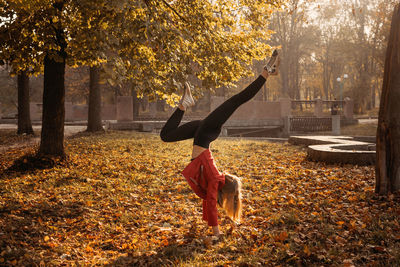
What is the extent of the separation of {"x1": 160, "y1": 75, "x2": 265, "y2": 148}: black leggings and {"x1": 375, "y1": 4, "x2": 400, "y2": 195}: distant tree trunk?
307cm

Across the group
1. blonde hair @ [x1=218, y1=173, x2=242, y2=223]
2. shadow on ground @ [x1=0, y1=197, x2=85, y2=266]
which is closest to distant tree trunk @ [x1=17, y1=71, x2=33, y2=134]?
shadow on ground @ [x1=0, y1=197, x2=85, y2=266]

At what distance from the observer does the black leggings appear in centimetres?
400

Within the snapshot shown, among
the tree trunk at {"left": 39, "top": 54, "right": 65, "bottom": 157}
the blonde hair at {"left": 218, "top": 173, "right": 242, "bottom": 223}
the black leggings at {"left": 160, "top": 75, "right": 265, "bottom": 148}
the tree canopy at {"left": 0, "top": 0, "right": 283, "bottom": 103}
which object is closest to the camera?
the black leggings at {"left": 160, "top": 75, "right": 265, "bottom": 148}

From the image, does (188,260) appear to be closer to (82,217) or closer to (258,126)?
(82,217)

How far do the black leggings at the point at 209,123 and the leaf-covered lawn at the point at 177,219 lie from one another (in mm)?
1365

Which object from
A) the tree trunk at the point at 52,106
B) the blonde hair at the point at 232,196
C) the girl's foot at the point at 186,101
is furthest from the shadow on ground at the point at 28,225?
the tree trunk at the point at 52,106

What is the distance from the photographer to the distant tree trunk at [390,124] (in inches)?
225

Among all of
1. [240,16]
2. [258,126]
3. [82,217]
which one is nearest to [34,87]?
[258,126]

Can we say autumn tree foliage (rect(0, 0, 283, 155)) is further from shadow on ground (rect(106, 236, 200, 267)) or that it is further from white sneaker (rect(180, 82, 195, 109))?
shadow on ground (rect(106, 236, 200, 267))

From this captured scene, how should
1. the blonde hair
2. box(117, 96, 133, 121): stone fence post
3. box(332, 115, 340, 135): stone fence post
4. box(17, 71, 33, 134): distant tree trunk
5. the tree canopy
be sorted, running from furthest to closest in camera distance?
1. box(332, 115, 340, 135): stone fence post
2. box(117, 96, 133, 121): stone fence post
3. box(17, 71, 33, 134): distant tree trunk
4. the tree canopy
5. the blonde hair

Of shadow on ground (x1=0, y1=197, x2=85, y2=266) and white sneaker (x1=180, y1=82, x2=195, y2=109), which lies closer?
shadow on ground (x1=0, y1=197, x2=85, y2=266)

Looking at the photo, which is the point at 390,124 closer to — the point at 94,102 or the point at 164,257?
the point at 164,257

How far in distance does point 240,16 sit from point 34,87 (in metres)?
43.2

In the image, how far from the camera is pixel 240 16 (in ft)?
31.8
